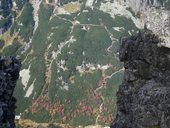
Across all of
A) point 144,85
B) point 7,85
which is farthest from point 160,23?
point 7,85

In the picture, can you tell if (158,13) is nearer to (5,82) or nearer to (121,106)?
(121,106)

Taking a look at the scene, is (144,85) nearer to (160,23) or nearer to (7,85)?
(160,23)

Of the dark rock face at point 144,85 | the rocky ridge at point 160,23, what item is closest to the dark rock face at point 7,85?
the dark rock face at point 144,85

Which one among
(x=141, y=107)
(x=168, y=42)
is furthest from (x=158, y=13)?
(x=141, y=107)

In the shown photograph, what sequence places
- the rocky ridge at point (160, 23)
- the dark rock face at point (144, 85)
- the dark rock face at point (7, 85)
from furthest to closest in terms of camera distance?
1. the dark rock face at point (7, 85)
2. the rocky ridge at point (160, 23)
3. the dark rock face at point (144, 85)

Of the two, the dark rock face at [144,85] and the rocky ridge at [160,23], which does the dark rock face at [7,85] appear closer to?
the dark rock face at [144,85]

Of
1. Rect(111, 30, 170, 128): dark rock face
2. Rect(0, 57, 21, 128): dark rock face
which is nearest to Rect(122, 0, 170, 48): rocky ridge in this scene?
Rect(111, 30, 170, 128): dark rock face
